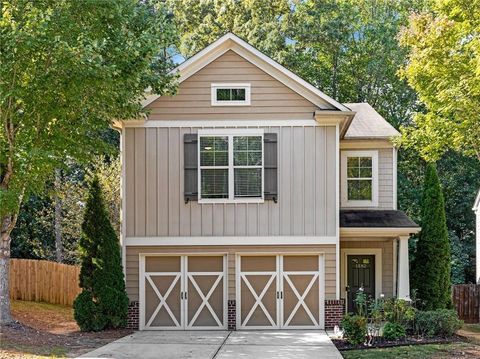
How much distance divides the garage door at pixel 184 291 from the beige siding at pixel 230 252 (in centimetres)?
18

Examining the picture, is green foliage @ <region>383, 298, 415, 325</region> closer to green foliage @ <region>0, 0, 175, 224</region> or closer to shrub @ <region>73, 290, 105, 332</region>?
shrub @ <region>73, 290, 105, 332</region>

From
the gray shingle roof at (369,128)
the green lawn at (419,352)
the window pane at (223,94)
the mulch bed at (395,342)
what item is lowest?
the mulch bed at (395,342)

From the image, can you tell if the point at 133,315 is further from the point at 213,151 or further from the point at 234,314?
the point at 213,151

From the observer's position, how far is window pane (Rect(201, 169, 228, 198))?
54.3 ft

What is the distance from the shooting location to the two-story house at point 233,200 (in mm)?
16547

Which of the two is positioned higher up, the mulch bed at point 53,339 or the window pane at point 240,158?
the window pane at point 240,158

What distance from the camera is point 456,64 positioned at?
1616 cm

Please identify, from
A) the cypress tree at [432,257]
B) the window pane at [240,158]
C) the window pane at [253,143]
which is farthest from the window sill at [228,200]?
the cypress tree at [432,257]

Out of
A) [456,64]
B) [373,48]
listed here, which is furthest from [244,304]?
[373,48]

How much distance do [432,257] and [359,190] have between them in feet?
8.89

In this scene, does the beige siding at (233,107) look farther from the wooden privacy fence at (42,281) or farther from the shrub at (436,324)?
the wooden privacy fence at (42,281)

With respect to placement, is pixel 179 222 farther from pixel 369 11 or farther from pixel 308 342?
pixel 369 11

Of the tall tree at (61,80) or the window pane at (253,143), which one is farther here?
the window pane at (253,143)

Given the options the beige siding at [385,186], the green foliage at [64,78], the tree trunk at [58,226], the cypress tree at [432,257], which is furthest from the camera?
the tree trunk at [58,226]
